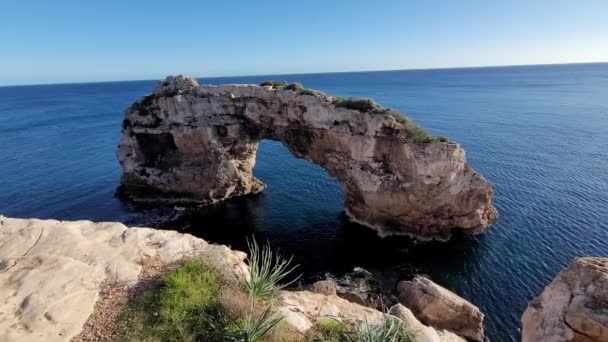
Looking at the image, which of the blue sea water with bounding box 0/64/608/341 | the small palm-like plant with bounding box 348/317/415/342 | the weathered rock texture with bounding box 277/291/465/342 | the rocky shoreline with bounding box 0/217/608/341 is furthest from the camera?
the blue sea water with bounding box 0/64/608/341

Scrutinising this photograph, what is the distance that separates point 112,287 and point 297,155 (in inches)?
1051

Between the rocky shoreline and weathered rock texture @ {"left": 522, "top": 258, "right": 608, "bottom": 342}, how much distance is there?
2 cm

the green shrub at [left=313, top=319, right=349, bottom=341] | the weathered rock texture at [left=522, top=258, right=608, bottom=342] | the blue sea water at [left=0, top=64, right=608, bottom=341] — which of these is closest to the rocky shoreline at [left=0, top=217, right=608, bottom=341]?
the weathered rock texture at [left=522, top=258, right=608, bottom=342]

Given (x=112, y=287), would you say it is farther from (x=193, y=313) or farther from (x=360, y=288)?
(x=360, y=288)

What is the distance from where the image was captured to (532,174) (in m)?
39.0

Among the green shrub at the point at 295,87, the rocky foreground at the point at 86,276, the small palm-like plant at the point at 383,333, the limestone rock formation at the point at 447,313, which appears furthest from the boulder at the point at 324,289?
the green shrub at the point at 295,87

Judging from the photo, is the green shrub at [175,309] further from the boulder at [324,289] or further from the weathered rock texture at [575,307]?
the weathered rock texture at [575,307]

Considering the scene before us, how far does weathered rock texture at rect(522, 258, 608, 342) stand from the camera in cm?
741

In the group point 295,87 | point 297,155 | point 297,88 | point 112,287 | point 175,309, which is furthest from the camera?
point 297,155

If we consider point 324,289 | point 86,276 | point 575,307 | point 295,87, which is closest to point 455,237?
point 324,289

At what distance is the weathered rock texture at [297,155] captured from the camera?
94.2ft

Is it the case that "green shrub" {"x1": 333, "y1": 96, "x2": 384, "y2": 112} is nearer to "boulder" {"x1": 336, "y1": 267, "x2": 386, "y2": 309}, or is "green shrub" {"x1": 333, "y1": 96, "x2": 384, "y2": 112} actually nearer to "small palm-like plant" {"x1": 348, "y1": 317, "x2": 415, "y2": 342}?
"boulder" {"x1": 336, "y1": 267, "x2": 386, "y2": 309}

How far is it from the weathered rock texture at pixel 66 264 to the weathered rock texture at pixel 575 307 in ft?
26.8

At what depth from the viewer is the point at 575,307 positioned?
773 centimetres
